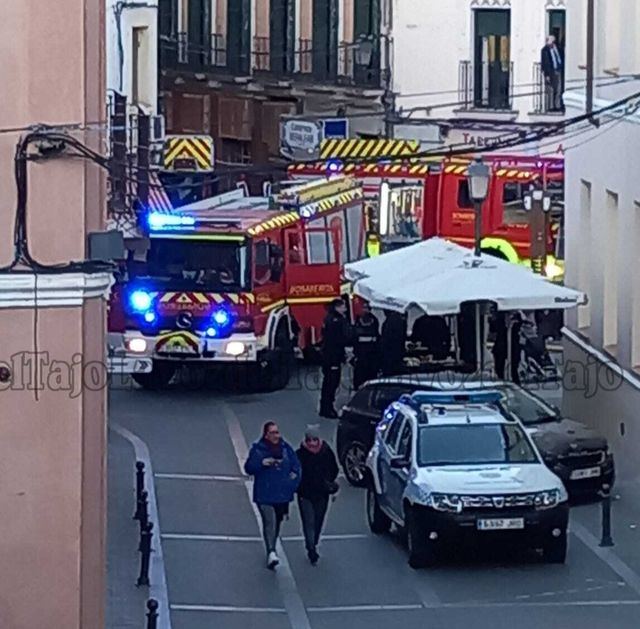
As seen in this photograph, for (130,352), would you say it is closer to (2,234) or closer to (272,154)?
(2,234)

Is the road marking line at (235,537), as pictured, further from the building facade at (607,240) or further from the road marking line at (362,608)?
the building facade at (607,240)

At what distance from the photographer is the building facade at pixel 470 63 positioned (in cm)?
4934

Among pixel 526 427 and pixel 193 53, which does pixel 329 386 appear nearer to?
pixel 526 427

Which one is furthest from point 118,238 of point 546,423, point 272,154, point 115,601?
point 272,154

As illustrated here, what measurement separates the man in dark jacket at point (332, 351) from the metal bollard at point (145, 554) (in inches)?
365

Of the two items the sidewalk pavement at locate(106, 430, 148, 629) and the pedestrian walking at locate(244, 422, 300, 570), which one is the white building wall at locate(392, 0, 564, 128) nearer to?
the sidewalk pavement at locate(106, 430, 148, 629)

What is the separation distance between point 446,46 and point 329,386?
834 inches

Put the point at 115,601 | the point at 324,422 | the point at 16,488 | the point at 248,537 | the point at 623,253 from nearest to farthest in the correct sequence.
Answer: the point at 16,488, the point at 115,601, the point at 248,537, the point at 623,253, the point at 324,422

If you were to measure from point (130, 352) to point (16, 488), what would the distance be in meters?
15.7

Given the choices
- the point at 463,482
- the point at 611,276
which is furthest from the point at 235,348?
the point at 463,482

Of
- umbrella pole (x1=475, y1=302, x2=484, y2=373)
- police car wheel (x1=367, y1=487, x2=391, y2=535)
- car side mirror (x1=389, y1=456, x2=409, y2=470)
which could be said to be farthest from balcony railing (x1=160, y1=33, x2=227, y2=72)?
car side mirror (x1=389, y1=456, x2=409, y2=470)

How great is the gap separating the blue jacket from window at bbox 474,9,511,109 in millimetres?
29098

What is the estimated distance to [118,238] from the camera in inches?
639

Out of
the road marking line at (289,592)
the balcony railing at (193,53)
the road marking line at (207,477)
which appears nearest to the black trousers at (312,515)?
the road marking line at (289,592)
